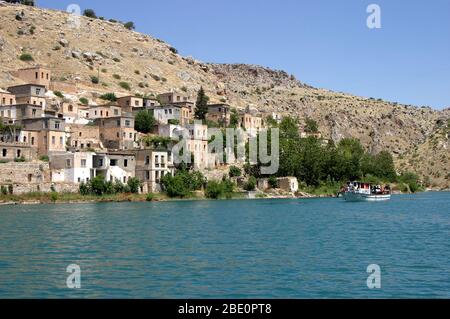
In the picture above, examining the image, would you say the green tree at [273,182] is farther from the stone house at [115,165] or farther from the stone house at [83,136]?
the stone house at [83,136]

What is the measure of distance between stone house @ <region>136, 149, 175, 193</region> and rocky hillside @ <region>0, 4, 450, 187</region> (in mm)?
26776

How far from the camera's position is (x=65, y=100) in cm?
8075

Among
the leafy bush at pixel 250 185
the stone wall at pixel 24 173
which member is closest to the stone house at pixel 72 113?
the stone wall at pixel 24 173

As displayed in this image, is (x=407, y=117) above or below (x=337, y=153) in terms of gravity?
above

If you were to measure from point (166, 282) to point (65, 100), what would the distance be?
6631 cm

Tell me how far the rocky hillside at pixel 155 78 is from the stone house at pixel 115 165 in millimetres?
25860

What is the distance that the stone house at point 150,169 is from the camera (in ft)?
219

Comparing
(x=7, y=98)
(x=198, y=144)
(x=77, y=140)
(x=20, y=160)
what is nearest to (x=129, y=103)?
(x=198, y=144)

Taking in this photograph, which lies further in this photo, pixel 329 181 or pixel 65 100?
pixel 329 181

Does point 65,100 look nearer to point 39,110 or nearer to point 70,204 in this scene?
point 39,110

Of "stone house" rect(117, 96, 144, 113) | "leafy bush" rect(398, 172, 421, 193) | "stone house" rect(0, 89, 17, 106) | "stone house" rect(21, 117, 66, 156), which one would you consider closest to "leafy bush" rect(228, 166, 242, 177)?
"stone house" rect(117, 96, 144, 113)

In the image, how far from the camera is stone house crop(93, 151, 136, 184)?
64.6 m

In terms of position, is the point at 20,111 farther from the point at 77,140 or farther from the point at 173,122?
the point at 173,122
